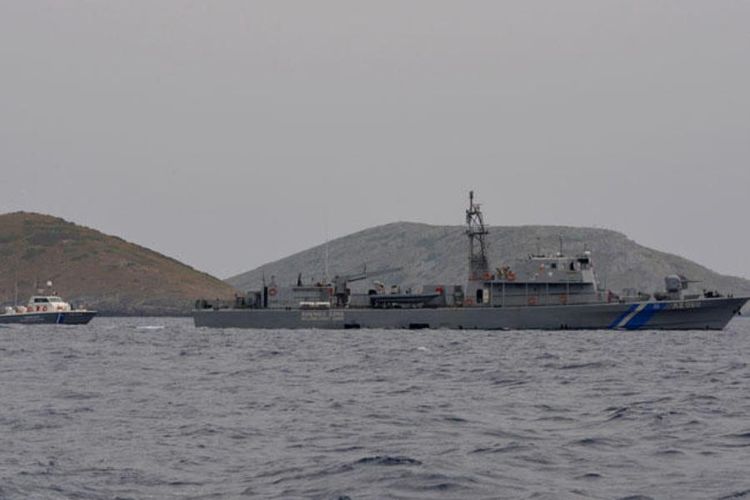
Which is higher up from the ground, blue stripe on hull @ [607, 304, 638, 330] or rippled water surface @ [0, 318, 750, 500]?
blue stripe on hull @ [607, 304, 638, 330]

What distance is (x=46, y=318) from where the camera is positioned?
412 ft

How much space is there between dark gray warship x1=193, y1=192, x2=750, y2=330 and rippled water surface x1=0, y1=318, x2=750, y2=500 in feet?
153

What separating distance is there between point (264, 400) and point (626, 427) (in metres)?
10.8

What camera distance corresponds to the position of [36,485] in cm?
1933

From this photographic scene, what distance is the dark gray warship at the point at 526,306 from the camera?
315ft

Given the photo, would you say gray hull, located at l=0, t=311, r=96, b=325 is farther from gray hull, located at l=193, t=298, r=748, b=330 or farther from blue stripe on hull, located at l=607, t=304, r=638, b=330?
blue stripe on hull, located at l=607, t=304, r=638, b=330

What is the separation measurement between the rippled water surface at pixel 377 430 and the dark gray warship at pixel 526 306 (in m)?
46.6

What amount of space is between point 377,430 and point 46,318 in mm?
105439

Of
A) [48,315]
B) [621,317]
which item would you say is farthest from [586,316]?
[48,315]

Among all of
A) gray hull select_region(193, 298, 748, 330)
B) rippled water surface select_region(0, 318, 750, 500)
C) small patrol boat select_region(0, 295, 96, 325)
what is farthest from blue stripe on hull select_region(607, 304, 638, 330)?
small patrol boat select_region(0, 295, 96, 325)

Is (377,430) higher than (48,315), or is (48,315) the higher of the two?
(48,315)

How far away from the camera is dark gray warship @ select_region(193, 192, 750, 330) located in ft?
315

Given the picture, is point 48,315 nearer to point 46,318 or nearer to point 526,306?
point 46,318

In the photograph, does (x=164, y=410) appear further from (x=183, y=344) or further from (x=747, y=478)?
(x=183, y=344)
